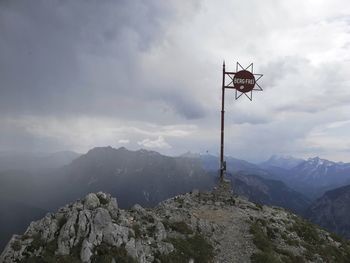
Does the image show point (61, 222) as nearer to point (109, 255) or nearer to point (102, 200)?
point (102, 200)

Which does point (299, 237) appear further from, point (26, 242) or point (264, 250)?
point (26, 242)

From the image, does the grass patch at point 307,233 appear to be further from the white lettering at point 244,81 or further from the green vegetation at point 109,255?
the green vegetation at point 109,255

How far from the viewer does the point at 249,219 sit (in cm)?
4512

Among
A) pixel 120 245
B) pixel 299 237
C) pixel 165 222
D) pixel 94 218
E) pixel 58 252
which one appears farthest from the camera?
pixel 299 237

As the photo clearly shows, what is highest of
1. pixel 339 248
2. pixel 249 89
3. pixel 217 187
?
pixel 249 89

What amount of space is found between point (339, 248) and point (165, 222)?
2254 cm

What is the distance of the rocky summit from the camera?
3050cm

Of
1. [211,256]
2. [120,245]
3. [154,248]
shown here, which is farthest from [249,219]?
[120,245]

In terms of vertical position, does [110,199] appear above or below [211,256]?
above

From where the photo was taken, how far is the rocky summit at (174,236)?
100 feet

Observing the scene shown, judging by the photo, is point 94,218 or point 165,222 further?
point 165,222

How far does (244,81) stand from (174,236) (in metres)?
28.0

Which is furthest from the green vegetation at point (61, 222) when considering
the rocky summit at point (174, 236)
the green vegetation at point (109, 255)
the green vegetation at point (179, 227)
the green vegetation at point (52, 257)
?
the green vegetation at point (179, 227)

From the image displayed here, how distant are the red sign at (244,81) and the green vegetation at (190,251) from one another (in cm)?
2591
